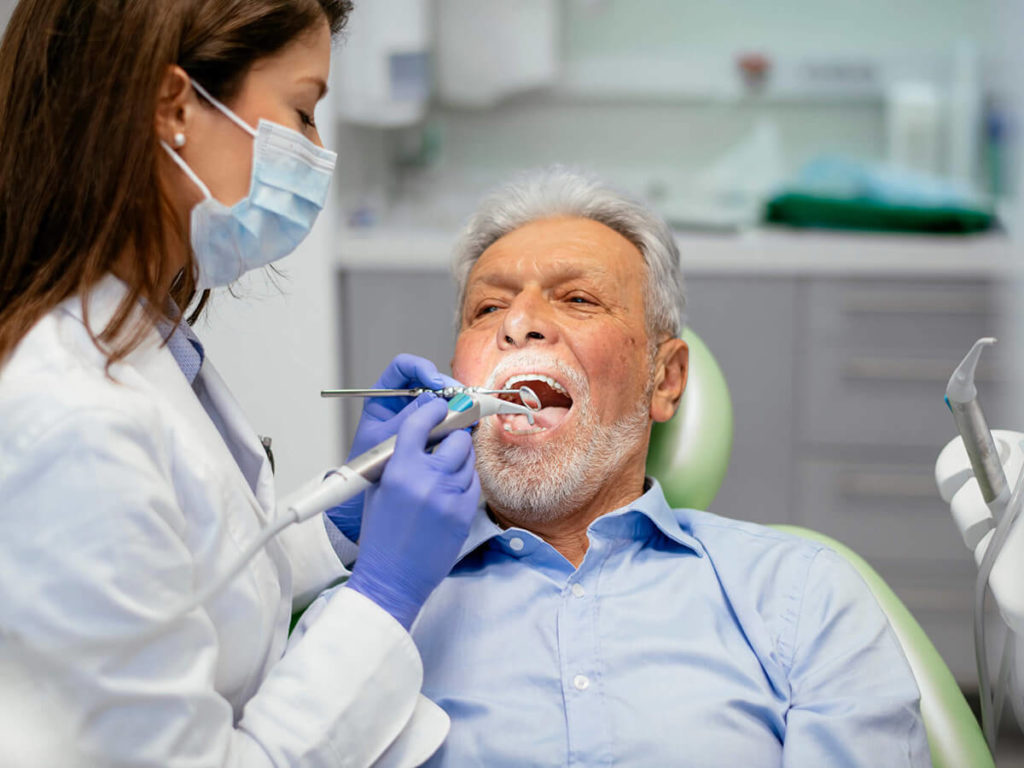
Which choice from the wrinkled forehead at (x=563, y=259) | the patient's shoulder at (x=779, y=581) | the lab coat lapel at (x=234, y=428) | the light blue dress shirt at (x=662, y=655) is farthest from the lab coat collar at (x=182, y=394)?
the patient's shoulder at (x=779, y=581)

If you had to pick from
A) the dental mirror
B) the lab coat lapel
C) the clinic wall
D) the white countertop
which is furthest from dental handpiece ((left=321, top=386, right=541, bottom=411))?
the clinic wall

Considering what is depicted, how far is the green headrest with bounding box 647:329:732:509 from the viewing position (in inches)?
66.2

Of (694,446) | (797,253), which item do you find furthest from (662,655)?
(797,253)

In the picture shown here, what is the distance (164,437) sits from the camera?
102cm

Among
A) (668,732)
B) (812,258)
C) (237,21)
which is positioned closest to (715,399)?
(668,732)

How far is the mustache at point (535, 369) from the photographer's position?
1476 mm

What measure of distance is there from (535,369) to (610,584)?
308mm

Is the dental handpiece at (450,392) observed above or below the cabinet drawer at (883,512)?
above

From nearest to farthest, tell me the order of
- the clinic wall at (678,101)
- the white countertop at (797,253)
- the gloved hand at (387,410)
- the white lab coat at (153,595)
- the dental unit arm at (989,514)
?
the white lab coat at (153,595), the dental unit arm at (989,514), the gloved hand at (387,410), the white countertop at (797,253), the clinic wall at (678,101)

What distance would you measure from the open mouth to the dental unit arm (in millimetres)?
503

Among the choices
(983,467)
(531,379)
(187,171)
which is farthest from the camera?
(531,379)

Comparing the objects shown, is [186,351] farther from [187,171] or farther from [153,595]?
[153,595]

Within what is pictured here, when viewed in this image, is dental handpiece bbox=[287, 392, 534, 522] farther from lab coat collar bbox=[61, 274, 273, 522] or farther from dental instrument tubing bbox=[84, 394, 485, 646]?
lab coat collar bbox=[61, 274, 273, 522]

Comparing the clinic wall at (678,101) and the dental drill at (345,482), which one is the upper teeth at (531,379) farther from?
the clinic wall at (678,101)
